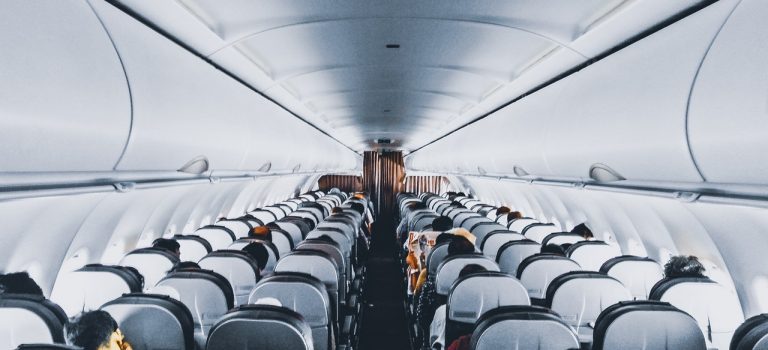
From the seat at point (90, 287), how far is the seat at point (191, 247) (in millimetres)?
2857

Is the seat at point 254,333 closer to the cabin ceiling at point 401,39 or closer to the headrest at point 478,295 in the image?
the headrest at point 478,295

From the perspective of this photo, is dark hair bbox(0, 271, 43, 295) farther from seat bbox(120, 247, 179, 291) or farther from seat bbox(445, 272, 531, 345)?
seat bbox(445, 272, 531, 345)

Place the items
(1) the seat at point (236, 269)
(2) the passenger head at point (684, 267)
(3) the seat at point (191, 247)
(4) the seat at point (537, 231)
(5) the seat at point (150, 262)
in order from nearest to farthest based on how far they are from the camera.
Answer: (2) the passenger head at point (684, 267), (1) the seat at point (236, 269), (5) the seat at point (150, 262), (3) the seat at point (191, 247), (4) the seat at point (537, 231)

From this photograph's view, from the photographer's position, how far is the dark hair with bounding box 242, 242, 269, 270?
22.9 feet

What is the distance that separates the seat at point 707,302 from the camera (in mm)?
4457

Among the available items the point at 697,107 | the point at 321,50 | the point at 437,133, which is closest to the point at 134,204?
the point at 321,50

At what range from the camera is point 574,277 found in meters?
4.66

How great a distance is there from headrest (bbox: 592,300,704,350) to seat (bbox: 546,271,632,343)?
1.45 m

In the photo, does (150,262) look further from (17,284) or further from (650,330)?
(650,330)

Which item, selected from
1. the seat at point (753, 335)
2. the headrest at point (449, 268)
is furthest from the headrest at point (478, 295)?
the seat at point (753, 335)

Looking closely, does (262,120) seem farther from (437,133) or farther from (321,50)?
(437,133)

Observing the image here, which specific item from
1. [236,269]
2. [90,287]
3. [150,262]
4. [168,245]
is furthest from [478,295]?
[168,245]

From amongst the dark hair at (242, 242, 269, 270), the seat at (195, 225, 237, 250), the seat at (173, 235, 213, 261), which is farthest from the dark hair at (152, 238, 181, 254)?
the seat at (195, 225, 237, 250)

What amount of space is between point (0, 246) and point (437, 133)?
42.4 ft
